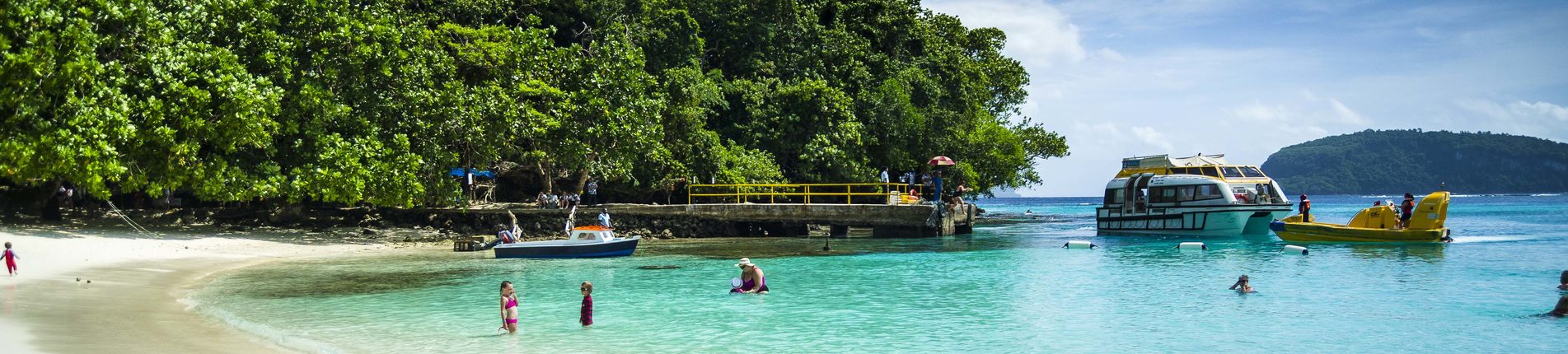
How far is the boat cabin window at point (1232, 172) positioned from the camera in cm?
4350

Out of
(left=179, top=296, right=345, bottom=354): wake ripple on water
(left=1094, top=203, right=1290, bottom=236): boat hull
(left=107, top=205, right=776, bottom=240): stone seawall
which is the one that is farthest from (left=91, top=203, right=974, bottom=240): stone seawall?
(left=179, top=296, right=345, bottom=354): wake ripple on water

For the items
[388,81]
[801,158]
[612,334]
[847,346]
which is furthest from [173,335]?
[801,158]

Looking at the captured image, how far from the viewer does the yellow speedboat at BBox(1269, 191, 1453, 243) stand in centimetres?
3528

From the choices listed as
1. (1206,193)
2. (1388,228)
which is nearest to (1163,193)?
(1206,193)

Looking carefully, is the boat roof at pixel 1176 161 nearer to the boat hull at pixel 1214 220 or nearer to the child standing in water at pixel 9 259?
the boat hull at pixel 1214 220

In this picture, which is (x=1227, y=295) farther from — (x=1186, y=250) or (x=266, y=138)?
(x=266, y=138)

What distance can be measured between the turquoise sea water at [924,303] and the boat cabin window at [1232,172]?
9265mm

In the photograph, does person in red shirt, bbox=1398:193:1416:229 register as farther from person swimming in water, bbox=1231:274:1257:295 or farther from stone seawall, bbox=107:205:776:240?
stone seawall, bbox=107:205:776:240

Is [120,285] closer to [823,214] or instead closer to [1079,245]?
[823,214]

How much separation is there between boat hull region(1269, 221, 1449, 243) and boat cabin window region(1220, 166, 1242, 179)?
10.7ft

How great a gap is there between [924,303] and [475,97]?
21.7 meters

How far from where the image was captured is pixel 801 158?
163 feet

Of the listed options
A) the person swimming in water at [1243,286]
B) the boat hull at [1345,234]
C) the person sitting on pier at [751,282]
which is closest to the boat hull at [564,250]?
the person sitting on pier at [751,282]

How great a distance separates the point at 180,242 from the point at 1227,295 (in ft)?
96.5
